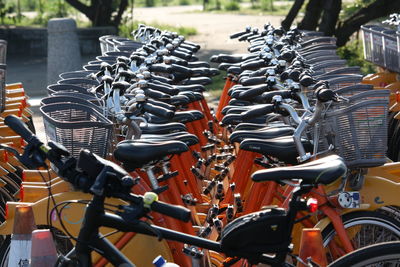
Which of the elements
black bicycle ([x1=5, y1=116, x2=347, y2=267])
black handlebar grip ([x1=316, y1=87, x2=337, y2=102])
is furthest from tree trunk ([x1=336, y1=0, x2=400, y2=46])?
black bicycle ([x1=5, y1=116, x2=347, y2=267])

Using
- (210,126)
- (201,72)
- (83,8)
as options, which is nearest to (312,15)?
(83,8)

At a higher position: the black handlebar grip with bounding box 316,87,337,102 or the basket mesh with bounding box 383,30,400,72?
the black handlebar grip with bounding box 316,87,337,102

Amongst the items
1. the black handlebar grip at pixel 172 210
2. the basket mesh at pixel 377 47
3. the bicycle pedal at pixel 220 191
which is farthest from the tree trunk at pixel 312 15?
the black handlebar grip at pixel 172 210

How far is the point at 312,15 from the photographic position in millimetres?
15609

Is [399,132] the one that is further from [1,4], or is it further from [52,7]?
[52,7]

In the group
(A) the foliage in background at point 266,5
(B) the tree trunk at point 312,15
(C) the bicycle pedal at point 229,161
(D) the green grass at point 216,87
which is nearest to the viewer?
(C) the bicycle pedal at point 229,161

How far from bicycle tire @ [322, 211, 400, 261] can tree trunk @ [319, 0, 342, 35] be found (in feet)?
33.8

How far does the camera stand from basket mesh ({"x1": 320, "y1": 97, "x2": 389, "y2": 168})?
17.3 ft

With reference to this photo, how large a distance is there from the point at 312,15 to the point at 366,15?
0.95 m

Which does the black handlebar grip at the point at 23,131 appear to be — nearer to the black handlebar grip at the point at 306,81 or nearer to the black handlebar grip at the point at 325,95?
the black handlebar grip at the point at 325,95

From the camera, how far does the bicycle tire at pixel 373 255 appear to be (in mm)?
3580

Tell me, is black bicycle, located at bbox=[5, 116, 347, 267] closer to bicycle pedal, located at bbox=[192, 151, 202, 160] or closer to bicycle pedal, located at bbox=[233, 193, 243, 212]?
bicycle pedal, located at bbox=[233, 193, 243, 212]

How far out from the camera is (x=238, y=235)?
3650 mm

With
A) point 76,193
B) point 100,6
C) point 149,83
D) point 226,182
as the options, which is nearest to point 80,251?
point 76,193
